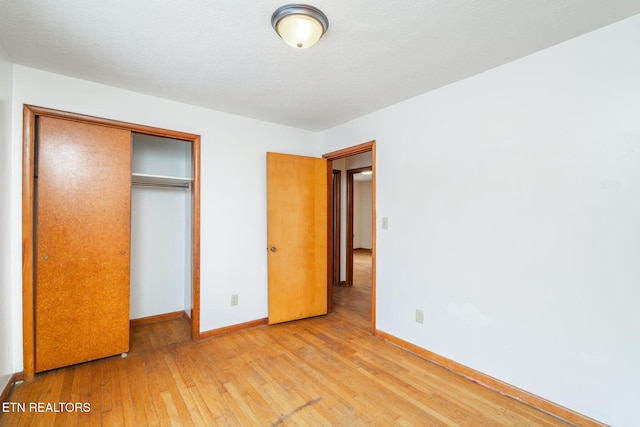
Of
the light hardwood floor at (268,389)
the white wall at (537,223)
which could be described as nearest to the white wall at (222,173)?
the light hardwood floor at (268,389)

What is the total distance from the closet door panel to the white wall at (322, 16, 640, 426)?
2617mm

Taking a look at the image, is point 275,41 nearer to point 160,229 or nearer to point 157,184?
point 157,184

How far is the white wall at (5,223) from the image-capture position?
1.92 m

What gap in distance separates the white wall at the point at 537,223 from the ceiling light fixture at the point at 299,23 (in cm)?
139

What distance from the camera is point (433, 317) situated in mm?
2484

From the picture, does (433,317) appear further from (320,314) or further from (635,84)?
(635,84)

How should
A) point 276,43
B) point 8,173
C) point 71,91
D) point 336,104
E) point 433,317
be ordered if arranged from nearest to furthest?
point 276,43 → point 8,173 → point 71,91 → point 433,317 → point 336,104

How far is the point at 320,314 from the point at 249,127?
2.44 m

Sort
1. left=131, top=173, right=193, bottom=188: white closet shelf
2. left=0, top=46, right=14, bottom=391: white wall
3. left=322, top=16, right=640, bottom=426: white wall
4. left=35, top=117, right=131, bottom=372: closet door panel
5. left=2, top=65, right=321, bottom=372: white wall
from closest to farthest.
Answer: left=322, top=16, right=640, bottom=426: white wall < left=0, top=46, right=14, bottom=391: white wall < left=35, top=117, right=131, bottom=372: closet door panel < left=2, top=65, right=321, bottom=372: white wall < left=131, top=173, right=193, bottom=188: white closet shelf

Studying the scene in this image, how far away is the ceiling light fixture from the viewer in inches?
58.1

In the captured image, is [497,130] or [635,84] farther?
[497,130]

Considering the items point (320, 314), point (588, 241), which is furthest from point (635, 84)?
point (320, 314)

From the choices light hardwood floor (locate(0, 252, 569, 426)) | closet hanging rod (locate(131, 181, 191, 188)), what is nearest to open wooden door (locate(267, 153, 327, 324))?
light hardwood floor (locate(0, 252, 569, 426))

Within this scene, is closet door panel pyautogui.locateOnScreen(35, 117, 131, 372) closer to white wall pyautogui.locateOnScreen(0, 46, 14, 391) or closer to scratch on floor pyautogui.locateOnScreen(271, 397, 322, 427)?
white wall pyautogui.locateOnScreen(0, 46, 14, 391)
